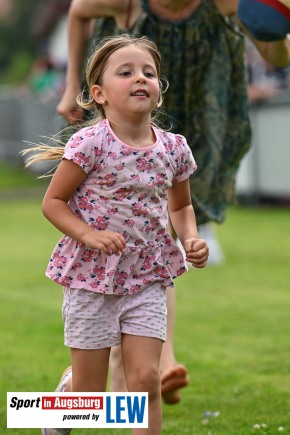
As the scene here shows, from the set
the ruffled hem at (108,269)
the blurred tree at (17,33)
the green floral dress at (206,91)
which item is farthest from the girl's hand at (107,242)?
the blurred tree at (17,33)

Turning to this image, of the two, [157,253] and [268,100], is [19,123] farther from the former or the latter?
[157,253]

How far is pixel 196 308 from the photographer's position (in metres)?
8.46

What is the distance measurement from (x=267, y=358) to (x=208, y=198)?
1058 millimetres

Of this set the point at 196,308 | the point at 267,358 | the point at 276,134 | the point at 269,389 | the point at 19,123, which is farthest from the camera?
the point at 19,123

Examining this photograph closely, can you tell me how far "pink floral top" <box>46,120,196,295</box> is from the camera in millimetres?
4246

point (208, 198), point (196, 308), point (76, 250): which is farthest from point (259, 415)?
point (196, 308)

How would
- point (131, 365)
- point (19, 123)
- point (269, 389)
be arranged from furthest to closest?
point (19, 123) → point (269, 389) → point (131, 365)

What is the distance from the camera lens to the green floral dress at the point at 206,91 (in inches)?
223

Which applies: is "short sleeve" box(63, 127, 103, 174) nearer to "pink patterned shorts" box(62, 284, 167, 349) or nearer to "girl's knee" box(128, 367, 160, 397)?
"pink patterned shorts" box(62, 284, 167, 349)

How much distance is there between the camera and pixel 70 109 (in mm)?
5449

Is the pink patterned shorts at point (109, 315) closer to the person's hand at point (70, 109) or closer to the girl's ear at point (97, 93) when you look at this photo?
the girl's ear at point (97, 93)

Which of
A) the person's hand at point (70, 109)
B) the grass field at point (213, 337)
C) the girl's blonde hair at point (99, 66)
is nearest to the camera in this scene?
the girl's blonde hair at point (99, 66)

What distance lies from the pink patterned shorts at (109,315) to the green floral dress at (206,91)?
165 centimetres

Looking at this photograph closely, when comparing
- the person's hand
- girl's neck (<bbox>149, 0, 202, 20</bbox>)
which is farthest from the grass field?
girl's neck (<bbox>149, 0, 202, 20</bbox>)
